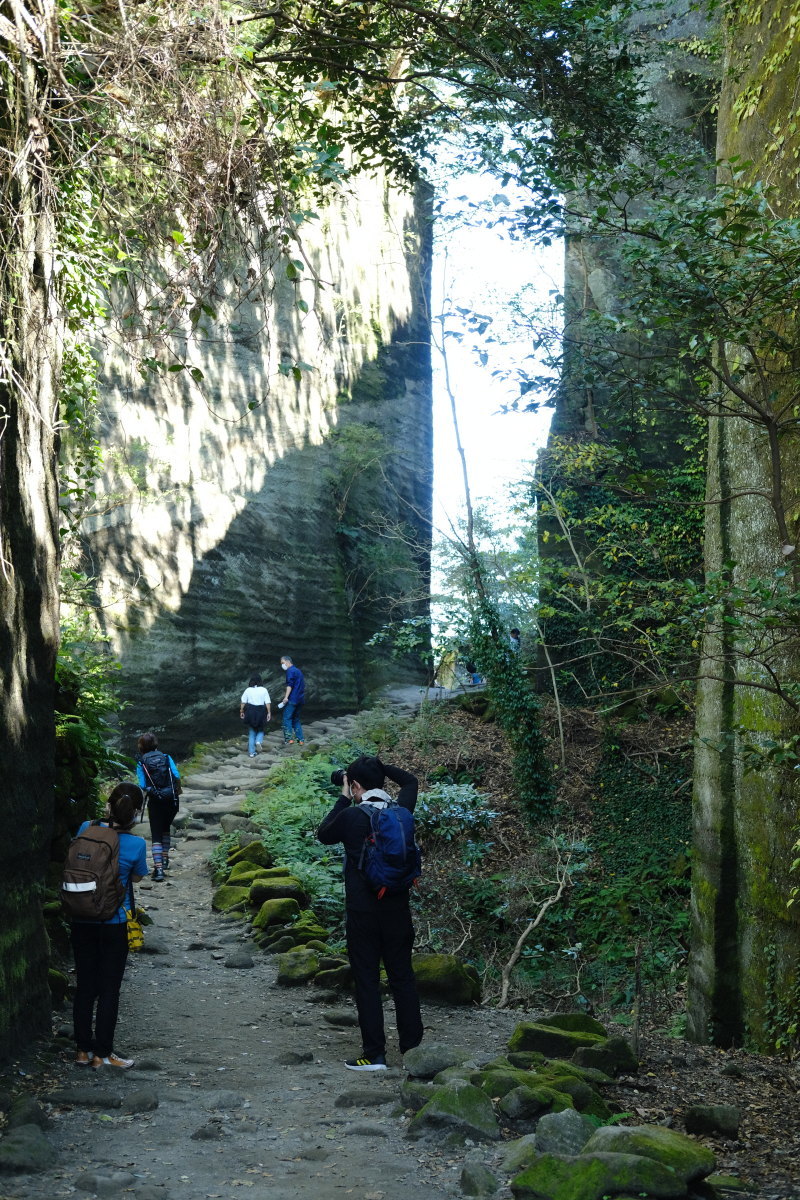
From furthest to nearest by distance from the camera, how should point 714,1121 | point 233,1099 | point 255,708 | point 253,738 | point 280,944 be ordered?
point 253,738, point 255,708, point 280,944, point 233,1099, point 714,1121

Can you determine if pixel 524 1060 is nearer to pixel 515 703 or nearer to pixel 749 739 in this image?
pixel 749 739

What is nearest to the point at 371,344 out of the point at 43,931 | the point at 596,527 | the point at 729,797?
the point at 596,527

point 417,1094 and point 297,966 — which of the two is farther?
point 297,966

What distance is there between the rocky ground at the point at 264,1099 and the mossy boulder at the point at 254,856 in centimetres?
303

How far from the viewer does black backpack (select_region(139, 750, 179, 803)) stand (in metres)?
11.4

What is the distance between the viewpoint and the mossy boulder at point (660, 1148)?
4117 mm

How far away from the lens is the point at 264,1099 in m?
5.75

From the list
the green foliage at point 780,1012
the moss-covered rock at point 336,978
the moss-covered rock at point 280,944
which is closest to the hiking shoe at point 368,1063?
the moss-covered rock at point 336,978

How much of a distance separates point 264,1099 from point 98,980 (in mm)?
1156

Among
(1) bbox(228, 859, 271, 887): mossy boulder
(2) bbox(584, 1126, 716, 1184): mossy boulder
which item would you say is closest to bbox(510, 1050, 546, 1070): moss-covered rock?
(2) bbox(584, 1126, 716, 1184): mossy boulder

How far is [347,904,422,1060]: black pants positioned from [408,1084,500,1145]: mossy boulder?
116 centimetres

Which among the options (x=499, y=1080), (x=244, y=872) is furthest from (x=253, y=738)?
(x=499, y=1080)

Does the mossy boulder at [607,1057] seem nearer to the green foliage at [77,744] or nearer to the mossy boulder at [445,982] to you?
the mossy boulder at [445,982]

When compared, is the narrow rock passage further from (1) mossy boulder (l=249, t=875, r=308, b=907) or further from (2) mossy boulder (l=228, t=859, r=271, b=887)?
(2) mossy boulder (l=228, t=859, r=271, b=887)
